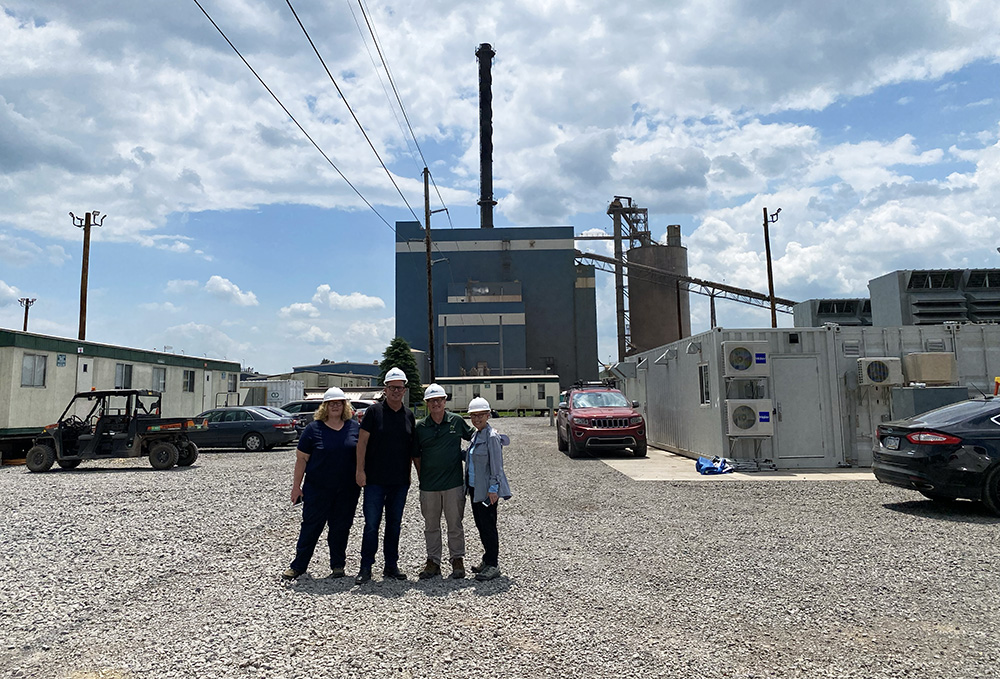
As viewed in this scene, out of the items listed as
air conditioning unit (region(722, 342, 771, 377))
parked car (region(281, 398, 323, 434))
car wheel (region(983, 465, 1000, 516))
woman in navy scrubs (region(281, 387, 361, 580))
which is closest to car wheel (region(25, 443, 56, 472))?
parked car (region(281, 398, 323, 434))

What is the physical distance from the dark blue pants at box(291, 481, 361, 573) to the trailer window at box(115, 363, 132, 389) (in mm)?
18468

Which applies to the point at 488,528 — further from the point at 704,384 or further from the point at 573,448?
the point at 573,448

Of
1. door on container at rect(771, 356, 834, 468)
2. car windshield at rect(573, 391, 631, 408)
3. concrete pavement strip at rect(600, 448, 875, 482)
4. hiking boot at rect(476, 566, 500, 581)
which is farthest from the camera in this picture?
car windshield at rect(573, 391, 631, 408)

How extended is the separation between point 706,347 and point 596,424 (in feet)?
11.4

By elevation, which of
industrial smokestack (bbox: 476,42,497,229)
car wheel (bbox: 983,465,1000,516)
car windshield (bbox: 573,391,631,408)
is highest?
industrial smokestack (bbox: 476,42,497,229)

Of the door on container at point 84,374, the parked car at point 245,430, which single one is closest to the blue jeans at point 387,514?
the parked car at point 245,430

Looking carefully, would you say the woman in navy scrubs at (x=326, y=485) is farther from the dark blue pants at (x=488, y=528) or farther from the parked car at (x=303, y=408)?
the parked car at (x=303, y=408)

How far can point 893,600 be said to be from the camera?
5270mm

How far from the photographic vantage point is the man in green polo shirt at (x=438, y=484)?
20.1ft

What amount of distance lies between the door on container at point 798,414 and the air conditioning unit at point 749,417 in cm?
43

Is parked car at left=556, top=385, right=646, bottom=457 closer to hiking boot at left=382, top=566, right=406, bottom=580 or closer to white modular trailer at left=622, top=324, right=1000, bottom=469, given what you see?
white modular trailer at left=622, top=324, right=1000, bottom=469

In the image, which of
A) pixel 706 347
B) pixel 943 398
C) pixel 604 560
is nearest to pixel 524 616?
pixel 604 560

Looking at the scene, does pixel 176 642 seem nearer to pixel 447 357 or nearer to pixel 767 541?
pixel 767 541

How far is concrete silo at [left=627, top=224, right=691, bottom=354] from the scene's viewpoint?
70062 millimetres
